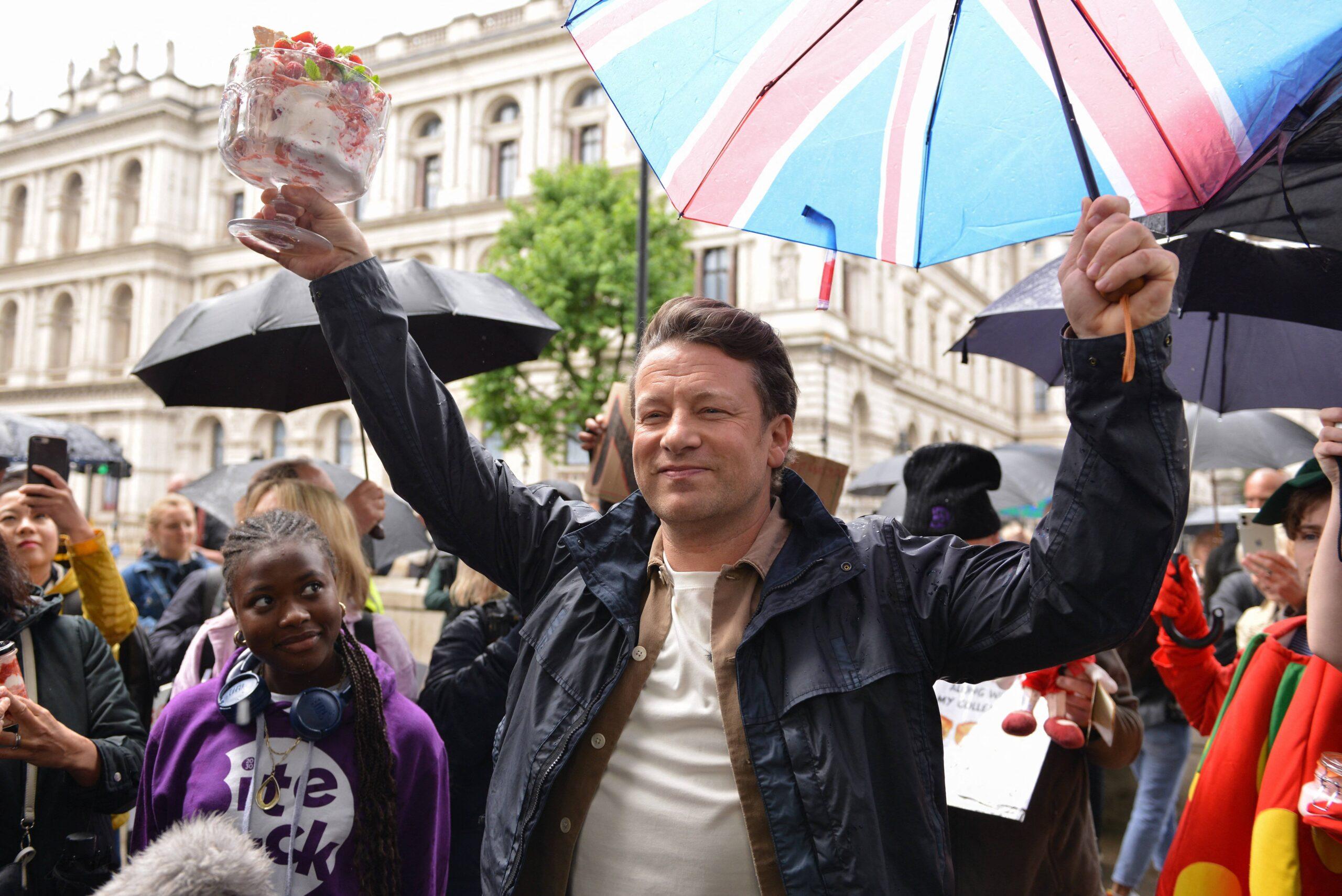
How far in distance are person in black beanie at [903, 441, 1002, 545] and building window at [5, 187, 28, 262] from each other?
50.2 m

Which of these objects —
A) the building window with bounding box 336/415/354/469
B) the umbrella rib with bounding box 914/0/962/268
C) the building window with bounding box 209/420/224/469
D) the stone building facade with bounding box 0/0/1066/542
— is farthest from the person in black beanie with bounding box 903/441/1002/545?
the building window with bounding box 209/420/224/469

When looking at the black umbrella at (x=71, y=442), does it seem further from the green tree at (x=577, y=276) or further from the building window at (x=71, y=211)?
the building window at (x=71, y=211)

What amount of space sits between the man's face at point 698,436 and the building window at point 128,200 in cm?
4480

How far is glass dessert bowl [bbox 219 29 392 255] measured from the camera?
153 centimetres

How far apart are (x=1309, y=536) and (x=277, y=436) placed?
125 ft

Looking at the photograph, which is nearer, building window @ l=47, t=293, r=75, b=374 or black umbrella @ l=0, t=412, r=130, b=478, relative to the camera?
black umbrella @ l=0, t=412, r=130, b=478

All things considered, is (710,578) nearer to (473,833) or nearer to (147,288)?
(473,833)

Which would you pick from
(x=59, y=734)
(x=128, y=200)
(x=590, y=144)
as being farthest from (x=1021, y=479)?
(x=128, y=200)

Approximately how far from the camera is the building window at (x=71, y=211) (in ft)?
137

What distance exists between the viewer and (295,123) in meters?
1.54

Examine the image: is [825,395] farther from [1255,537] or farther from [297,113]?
[297,113]

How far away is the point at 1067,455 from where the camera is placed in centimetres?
142

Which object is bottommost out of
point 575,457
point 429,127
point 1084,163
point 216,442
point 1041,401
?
point 1084,163

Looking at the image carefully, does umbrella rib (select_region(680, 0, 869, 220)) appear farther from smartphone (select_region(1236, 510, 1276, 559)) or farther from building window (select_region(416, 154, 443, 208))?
building window (select_region(416, 154, 443, 208))
